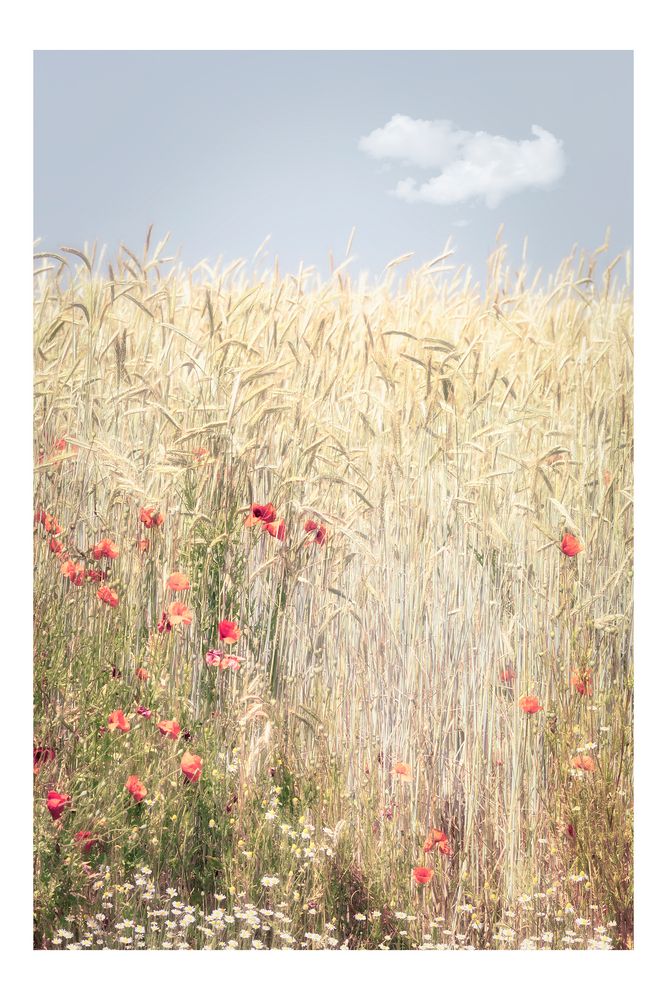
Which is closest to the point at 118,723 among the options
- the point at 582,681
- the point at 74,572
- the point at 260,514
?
the point at 74,572

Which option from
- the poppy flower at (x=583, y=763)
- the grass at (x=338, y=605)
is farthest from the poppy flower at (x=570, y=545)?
the poppy flower at (x=583, y=763)

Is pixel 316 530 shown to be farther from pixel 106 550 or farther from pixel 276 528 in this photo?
pixel 106 550

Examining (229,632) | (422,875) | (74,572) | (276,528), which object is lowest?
(422,875)

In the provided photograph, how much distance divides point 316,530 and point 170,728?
551 mm

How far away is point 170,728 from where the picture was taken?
1553mm

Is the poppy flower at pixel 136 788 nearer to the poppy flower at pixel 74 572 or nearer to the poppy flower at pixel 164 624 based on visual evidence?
the poppy flower at pixel 164 624

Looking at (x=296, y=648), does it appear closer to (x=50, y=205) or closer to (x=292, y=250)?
(x=292, y=250)

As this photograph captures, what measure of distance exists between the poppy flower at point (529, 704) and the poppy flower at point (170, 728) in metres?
0.78

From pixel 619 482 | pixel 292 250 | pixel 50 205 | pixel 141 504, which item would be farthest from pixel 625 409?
pixel 50 205

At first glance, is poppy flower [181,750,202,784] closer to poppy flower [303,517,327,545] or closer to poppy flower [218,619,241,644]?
poppy flower [218,619,241,644]

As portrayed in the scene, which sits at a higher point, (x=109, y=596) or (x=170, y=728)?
(x=109, y=596)

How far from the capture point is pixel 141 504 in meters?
1.59

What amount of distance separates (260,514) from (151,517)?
0.83ft

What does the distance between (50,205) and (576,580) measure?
150 cm
